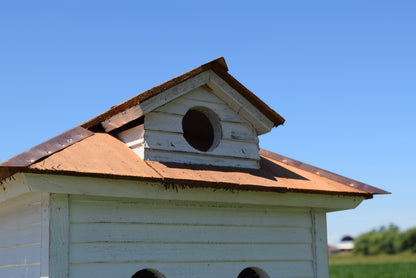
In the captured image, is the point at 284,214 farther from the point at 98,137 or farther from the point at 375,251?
the point at 375,251

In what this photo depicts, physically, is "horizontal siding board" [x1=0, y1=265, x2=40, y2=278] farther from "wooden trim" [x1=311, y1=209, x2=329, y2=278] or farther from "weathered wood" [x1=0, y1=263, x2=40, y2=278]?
"wooden trim" [x1=311, y1=209, x2=329, y2=278]

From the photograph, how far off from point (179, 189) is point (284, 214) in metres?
1.61

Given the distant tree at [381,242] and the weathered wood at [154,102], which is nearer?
the weathered wood at [154,102]

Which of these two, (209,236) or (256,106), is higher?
(256,106)

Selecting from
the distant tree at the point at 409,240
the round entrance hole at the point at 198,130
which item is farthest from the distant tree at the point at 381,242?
the round entrance hole at the point at 198,130

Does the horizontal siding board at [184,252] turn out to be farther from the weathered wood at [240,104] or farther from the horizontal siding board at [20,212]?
the weathered wood at [240,104]

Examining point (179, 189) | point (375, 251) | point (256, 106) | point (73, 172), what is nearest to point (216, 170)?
point (179, 189)

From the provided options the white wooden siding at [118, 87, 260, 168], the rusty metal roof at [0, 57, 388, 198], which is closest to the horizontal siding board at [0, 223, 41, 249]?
the rusty metal roof at [0, 57, 388, 198]

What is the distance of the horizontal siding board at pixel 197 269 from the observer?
5242 millimetres

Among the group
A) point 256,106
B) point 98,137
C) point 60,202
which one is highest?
point 256,106

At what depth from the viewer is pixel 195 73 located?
6.28 m

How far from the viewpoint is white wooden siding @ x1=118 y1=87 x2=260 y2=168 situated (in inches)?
236

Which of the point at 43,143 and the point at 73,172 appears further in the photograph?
the point at 43,143

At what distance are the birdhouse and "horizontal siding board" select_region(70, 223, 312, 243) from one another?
11mm
